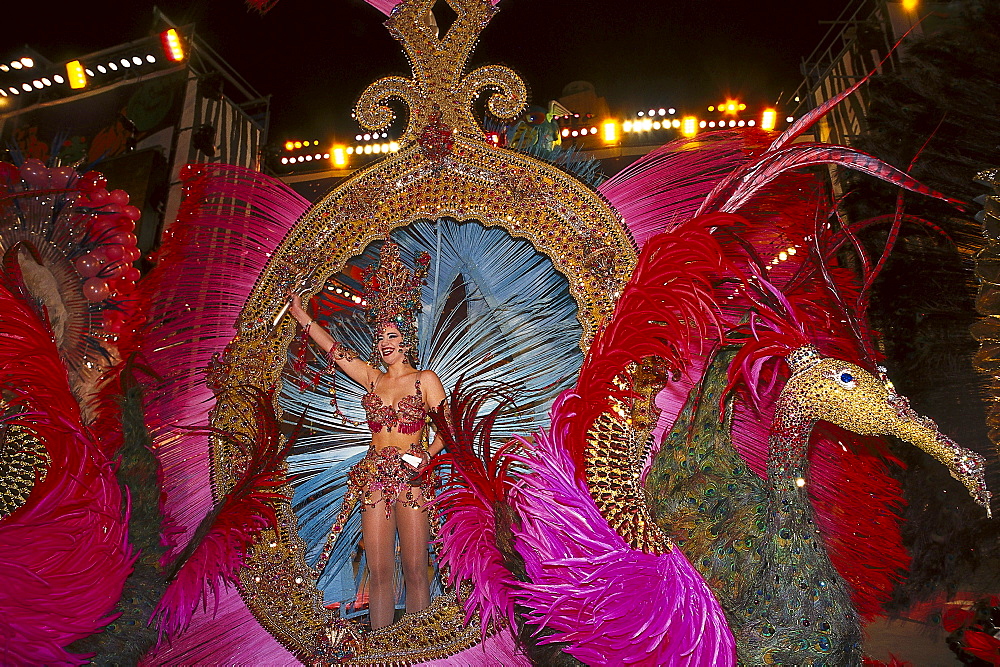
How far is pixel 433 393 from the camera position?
209cm

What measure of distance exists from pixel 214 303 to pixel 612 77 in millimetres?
2727

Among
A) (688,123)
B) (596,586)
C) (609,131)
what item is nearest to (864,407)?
(596,586)

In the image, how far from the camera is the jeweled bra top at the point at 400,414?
2046 mm

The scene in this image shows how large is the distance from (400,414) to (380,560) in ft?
1.44

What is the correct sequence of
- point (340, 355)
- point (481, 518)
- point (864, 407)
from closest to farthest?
1. point (864, 407)
2. point (481, 518)
3. point (340, 355)

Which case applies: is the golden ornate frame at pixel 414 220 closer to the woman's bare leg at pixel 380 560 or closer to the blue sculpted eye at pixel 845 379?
the woman's bare leg at pixel 380 560

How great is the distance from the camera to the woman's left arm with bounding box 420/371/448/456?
6.85 ft

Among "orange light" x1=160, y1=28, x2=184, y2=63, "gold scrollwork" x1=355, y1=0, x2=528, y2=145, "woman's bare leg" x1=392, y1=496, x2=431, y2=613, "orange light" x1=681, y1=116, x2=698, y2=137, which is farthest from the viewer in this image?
"orange light" x1=160, y1=28, x2=184, y2=63

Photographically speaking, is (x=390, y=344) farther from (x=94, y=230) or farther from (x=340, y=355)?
(x=94, y=230)

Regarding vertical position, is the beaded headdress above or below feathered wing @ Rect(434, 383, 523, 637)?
above

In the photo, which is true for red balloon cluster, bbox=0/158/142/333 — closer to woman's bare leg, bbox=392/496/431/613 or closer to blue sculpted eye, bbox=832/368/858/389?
woman's bare leg, bbox=392/496/431/613

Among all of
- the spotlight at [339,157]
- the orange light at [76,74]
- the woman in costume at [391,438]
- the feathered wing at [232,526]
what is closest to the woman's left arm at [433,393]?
the woman in costume at [391,438]

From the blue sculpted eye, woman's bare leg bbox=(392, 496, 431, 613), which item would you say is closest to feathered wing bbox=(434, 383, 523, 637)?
woman's bare leg bbox=(392, 496, 431, 613)

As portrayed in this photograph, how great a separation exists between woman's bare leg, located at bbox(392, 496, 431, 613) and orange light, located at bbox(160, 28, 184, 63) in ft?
14.5
